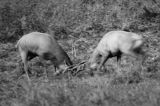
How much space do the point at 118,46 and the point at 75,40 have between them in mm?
4734

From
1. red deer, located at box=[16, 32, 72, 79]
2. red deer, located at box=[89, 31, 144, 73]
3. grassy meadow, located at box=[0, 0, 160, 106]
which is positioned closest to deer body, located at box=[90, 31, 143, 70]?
red deer, located at box=[89, 31, 144, 73]

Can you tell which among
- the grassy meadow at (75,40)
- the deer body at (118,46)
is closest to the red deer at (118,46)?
the deer body at (118,46)

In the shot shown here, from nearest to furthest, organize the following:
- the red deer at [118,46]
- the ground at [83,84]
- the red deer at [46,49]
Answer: the ground at [83,84] → the red deer at [118,46] → the red deer at [46,49]

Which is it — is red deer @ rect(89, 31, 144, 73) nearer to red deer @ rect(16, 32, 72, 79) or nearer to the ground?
the ground

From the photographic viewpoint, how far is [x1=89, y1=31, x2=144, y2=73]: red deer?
9.43 m

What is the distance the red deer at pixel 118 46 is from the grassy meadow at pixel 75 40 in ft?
1.34

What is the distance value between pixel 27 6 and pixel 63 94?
11.1m

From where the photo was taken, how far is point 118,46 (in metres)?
9.71

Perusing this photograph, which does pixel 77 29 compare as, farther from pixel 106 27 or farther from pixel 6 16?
pixel 6 16

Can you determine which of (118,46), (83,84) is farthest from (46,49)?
(83,84)

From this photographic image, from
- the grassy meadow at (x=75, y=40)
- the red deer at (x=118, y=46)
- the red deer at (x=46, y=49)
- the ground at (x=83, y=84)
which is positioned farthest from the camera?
the red deer at (x=46, y=49)

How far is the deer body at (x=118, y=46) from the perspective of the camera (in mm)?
9430

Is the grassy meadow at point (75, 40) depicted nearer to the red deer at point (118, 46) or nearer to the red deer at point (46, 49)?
the red deer at point (118, 46)

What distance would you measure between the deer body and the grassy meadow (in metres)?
0.42
